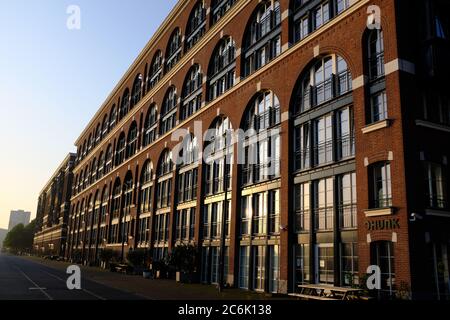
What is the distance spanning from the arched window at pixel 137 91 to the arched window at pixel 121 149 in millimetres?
5649

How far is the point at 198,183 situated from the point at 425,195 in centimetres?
2178

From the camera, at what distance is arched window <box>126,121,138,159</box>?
60806 millimetres

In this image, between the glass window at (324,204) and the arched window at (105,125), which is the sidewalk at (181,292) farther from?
the arched window at (105,125)

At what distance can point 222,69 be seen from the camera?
125 feet

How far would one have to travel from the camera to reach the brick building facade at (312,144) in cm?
2006

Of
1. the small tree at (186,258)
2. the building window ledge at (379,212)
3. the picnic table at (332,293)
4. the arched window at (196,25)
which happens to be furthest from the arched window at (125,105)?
the building window ledge at (379,212)

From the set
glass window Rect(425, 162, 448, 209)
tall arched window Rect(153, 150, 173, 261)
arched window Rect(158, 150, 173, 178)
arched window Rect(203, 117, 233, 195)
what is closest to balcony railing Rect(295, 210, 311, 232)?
glass window Rect(425, 162, 448, 209)

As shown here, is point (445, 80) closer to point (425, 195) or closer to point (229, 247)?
point (425, 195)

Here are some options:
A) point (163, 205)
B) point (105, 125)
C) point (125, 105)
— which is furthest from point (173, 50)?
point (105, 125)

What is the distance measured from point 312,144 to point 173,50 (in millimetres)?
29374

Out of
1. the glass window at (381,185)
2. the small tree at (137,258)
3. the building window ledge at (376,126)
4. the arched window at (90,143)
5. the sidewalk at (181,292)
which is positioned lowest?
the sidewalk at (181,292)

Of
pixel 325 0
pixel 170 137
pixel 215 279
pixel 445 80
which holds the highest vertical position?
pixel 325 0

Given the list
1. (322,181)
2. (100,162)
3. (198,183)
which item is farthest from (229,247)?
(100,162)
